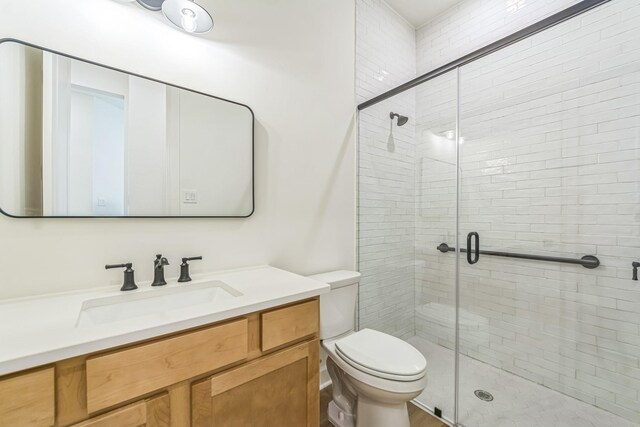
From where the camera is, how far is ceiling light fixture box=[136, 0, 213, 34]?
1.19 m

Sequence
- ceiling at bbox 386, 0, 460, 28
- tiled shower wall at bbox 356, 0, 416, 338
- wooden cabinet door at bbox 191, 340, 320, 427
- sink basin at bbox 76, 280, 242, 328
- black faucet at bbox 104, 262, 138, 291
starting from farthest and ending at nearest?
ceiling at bbox 386, 0, 460, 28 < tiled shower wall at bbox 356, 0, 416, 338 < black faucet at bbox 104, 262, 138, 291 < sink basin at bbox 76, 280, 242, 328 < wooden cabinet door at bbox 191, 340, 320, 427

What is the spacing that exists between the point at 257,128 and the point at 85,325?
118 cm

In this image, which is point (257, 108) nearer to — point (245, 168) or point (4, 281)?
point (245, 168)

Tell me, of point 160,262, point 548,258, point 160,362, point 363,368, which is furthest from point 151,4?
point 548,258

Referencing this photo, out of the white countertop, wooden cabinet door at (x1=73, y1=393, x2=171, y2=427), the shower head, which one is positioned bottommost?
wooden cabinet door at (x1=73, y1=393, x2=171, y2=427)

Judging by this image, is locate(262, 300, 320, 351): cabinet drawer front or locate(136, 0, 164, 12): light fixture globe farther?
locate(136, 0, 164, 12): light fixture globe

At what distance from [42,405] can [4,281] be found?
613mm

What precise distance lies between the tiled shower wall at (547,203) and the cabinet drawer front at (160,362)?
177 centimetres

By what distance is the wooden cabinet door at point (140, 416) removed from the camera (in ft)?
2.29

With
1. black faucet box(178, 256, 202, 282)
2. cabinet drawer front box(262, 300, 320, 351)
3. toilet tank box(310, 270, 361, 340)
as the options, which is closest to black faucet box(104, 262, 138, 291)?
black faucet box(178, 256, 202, 282)

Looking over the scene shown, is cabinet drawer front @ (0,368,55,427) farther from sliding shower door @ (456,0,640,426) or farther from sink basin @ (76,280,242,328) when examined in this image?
sliding shower door @ (456,0,640,426)

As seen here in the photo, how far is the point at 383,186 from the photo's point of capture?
88.7 inches

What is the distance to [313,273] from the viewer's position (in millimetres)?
1821

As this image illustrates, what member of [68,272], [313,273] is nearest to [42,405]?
[68,272]
